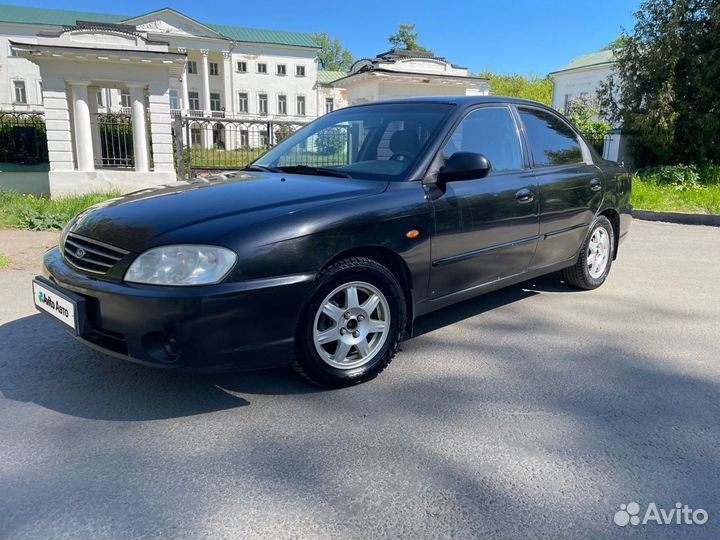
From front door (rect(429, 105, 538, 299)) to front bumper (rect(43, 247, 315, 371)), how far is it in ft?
3.63

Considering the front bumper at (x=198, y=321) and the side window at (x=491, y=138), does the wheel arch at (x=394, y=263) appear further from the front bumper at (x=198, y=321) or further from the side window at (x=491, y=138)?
the side window at (x=491, y=138)

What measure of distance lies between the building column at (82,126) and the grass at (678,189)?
1151 cm

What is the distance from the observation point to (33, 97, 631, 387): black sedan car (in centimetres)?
267

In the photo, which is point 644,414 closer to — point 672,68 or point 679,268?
point 679,268

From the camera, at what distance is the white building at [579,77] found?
47500mm

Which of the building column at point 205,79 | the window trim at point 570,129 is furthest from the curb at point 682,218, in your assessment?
the building column at point 205,79

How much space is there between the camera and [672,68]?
13234 millimetres

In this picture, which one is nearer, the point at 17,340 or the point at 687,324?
the point at 17,340

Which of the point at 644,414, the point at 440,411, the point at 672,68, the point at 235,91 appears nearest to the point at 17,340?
the point at 440,411

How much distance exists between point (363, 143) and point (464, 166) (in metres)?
0.88

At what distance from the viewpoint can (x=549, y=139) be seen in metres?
4.68

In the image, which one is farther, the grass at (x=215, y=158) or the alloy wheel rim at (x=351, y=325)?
the grass at (x=215, y=158)

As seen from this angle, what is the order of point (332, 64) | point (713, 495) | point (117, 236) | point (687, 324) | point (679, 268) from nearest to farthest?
point (713, 495) → point (117, 236) → point (687, 324) → point (679, 268) → point (332, 64)

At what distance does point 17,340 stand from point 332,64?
9080 centimetres
